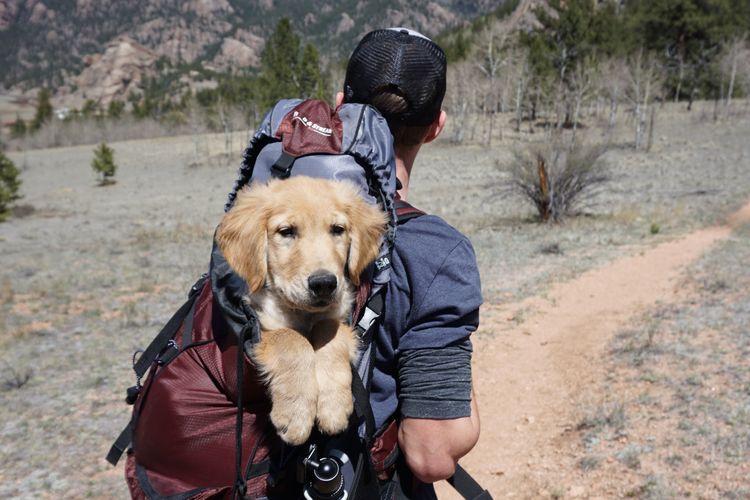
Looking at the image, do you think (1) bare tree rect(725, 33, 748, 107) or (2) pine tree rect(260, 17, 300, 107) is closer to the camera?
(1) bare tree rect(725, 33, 748, 107)

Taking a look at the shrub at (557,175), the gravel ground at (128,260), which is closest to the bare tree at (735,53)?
the gravel ground at (128,260)

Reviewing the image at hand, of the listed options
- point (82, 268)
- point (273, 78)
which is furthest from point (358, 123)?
point (273, 78)

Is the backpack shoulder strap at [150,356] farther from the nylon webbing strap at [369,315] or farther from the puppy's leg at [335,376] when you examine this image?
the nylon webbing strap at [369,315]

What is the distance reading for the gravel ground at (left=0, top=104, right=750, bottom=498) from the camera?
250 inches

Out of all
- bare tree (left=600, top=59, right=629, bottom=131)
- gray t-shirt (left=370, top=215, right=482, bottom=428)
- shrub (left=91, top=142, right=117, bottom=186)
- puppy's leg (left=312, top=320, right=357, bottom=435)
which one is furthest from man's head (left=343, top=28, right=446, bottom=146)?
shrub (left=91, top=142, right=117, bottom=186)

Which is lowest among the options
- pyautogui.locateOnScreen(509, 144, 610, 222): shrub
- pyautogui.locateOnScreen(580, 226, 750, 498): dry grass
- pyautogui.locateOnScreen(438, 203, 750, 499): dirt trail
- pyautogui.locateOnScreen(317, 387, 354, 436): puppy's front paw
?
pyautogui.locateOnScreen(438, 203, 750, 499): dirt trail

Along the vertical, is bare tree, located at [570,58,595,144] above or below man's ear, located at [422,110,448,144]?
above

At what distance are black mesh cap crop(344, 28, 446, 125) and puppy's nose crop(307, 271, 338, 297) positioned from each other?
2.03 ft

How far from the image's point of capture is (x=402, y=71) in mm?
1962

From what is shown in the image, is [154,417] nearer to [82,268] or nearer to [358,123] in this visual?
[358,123]

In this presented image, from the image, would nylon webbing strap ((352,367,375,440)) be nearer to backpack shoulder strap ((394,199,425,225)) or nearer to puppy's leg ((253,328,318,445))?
puppy's leg ((253,328,318,445))

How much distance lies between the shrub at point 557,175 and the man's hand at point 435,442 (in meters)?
17.2

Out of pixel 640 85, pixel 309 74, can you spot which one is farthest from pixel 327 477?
pixel 309 74

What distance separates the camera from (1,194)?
31.2m
